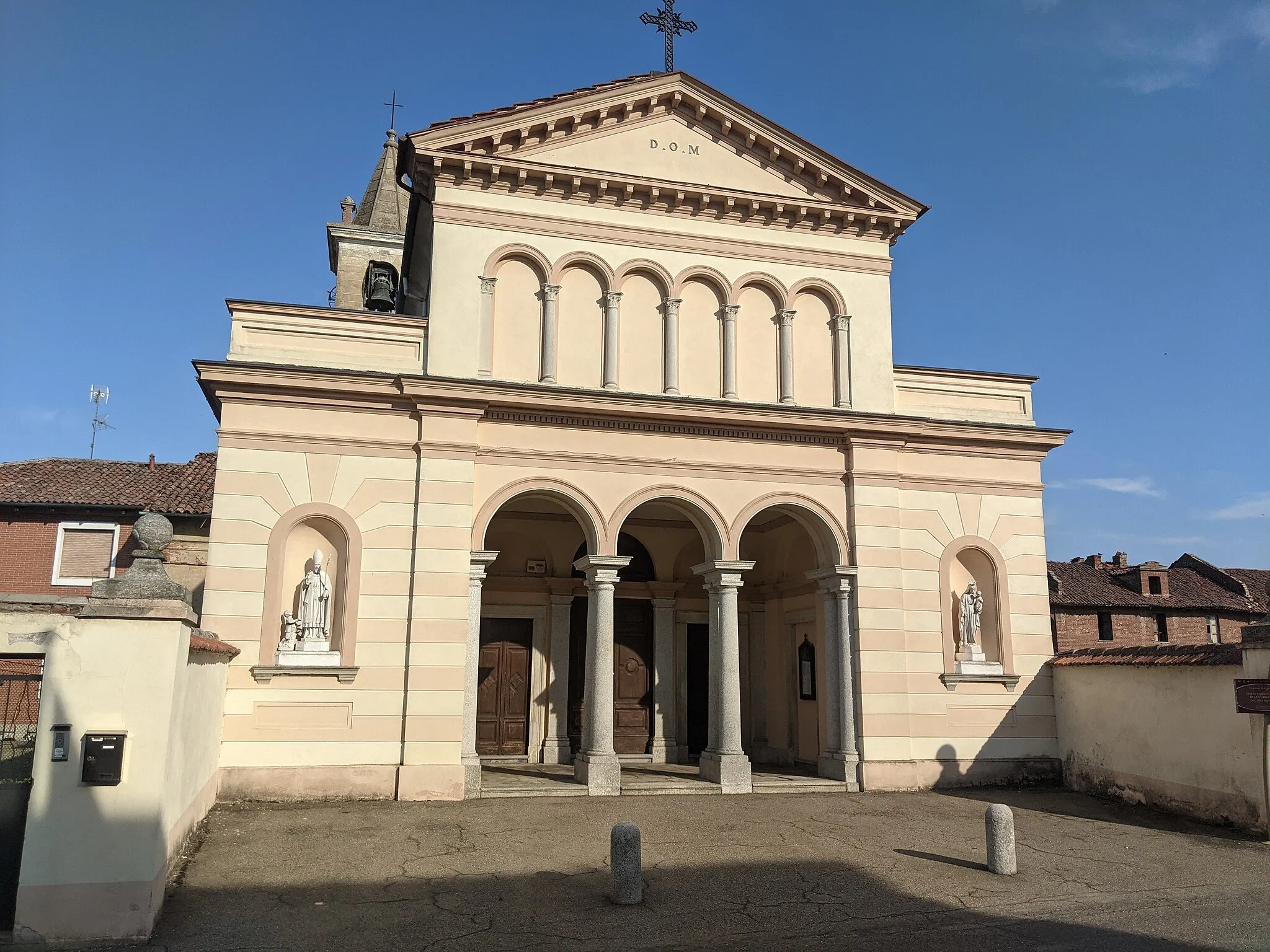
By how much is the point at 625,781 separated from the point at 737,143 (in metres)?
10.8

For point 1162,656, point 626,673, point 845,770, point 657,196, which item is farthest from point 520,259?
point 1162,656

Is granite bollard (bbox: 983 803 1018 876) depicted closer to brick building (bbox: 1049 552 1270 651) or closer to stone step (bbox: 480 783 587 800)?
stone step (bbox: 480 783 587 800)

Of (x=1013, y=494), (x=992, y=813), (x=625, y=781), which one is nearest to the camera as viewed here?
(x=992, y=813)

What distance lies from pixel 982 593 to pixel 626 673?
661 centimetres

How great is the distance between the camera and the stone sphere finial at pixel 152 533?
793cm

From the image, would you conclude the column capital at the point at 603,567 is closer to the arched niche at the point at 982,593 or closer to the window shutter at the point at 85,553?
the arched niche at the point at 982,593

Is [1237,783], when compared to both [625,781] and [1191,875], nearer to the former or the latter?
[1191,875]

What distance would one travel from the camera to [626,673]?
17750 mm

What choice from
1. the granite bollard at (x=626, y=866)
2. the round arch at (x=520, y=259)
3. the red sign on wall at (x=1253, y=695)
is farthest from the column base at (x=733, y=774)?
the round arch at (x=520, y=259)

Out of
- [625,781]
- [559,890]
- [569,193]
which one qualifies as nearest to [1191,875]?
[559,890]

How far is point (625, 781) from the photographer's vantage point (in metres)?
14.3

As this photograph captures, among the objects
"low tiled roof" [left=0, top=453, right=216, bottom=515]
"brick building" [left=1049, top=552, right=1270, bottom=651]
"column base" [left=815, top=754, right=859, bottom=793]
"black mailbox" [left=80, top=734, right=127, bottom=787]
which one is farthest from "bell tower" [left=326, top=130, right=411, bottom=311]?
"brick building" [left=1049, top=552, right=1270, bottom=651]

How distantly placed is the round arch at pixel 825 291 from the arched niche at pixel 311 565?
8.38m

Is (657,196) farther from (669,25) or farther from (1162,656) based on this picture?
(1162,656)
